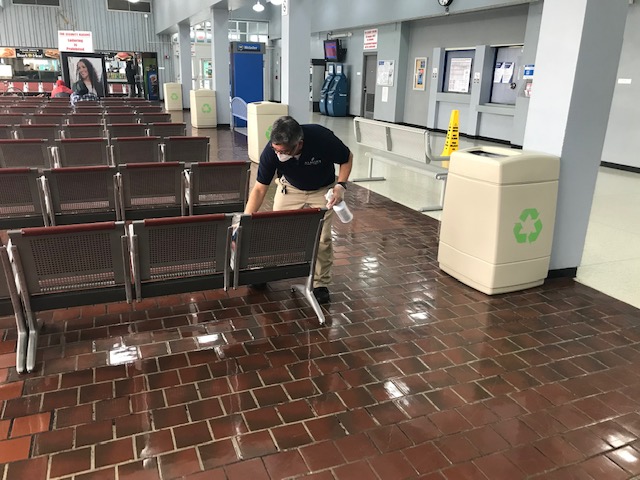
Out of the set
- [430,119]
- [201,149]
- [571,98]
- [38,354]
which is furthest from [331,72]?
[38,354]

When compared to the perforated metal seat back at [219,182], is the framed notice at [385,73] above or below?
above

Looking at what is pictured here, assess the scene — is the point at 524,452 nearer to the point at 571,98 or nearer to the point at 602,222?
the point at 571,98

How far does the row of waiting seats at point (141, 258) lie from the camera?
273cm

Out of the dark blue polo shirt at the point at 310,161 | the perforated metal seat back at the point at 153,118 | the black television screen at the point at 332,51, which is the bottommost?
the perforated metal seat back at the point at 153,118

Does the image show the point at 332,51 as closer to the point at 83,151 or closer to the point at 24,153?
the point at 83,151

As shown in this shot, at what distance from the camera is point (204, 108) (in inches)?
582

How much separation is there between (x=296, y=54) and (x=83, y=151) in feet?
14.1

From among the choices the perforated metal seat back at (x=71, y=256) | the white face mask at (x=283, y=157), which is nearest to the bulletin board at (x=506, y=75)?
the white face mask at (x=283, y=157)

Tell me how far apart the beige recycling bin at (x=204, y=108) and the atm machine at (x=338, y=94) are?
21.0 ft

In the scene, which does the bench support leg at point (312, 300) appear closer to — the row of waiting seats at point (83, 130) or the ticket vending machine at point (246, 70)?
the row of waiting seats at point (83, 130)

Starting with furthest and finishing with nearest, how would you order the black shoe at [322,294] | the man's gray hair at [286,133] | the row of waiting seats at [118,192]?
the row of waiting seats at [118,192] < the black shoe at [322,294] < the man's gray hair at [286,133]

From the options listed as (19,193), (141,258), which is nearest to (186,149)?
(19,193)

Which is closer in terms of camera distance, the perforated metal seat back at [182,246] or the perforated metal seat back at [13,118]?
the perforated metal seat back at [182,246]

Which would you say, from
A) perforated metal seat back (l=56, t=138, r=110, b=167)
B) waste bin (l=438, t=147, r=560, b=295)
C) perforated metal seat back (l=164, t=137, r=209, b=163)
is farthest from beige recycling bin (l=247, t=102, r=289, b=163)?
waste bin (l=438, t=147, r=560, b=295)
